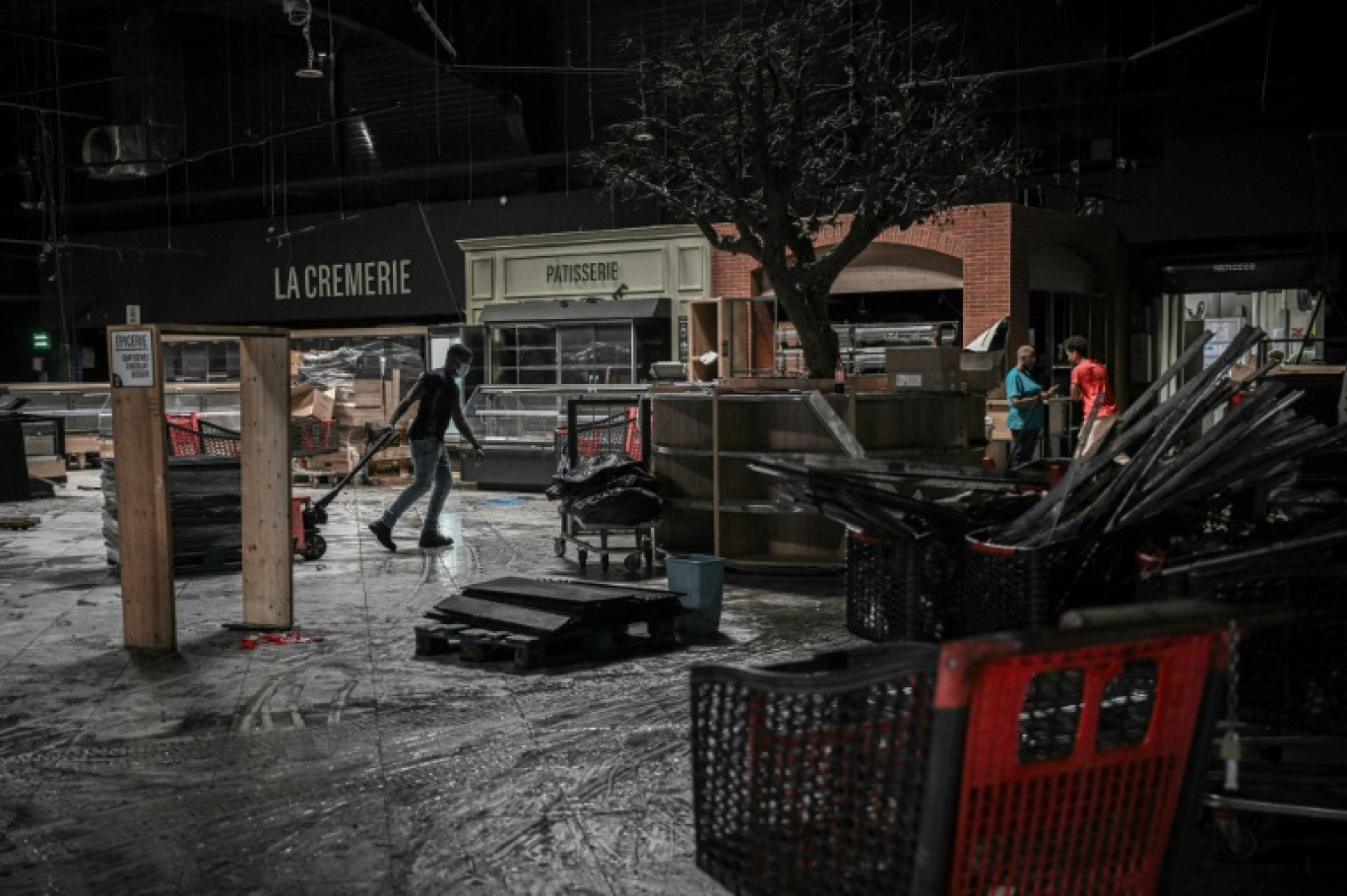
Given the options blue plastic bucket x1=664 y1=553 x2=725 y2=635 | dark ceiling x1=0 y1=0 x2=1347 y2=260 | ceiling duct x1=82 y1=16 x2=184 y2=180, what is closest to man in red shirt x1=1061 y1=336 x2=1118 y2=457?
dark ceiling x1=0 y1=0 x2=1347 y2=260

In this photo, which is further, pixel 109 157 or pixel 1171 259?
pixel 109 157

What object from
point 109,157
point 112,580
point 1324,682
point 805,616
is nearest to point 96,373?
point 109,157

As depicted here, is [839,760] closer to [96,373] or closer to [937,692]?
[937,692]

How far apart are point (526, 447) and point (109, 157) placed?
1105 centimetres

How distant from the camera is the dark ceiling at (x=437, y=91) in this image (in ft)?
61.6

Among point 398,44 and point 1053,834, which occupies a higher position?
point 398,44

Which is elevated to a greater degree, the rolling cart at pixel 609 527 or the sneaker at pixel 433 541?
the rolling cart at pixel 609 527

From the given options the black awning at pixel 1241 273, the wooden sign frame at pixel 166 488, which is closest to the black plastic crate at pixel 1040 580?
the wooden sign frame at pixel 166 488

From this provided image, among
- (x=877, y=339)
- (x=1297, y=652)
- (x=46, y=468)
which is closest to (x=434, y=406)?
(x=877, y=339)

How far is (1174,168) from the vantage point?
18922 millimetres

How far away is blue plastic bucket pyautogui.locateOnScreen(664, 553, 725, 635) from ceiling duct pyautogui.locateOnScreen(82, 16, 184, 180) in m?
18.6

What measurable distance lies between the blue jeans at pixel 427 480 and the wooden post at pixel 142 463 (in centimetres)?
454

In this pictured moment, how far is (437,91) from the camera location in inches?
956

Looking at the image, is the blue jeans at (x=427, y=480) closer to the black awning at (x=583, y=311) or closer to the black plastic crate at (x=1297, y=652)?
the black awning at (x=583, y=311)
